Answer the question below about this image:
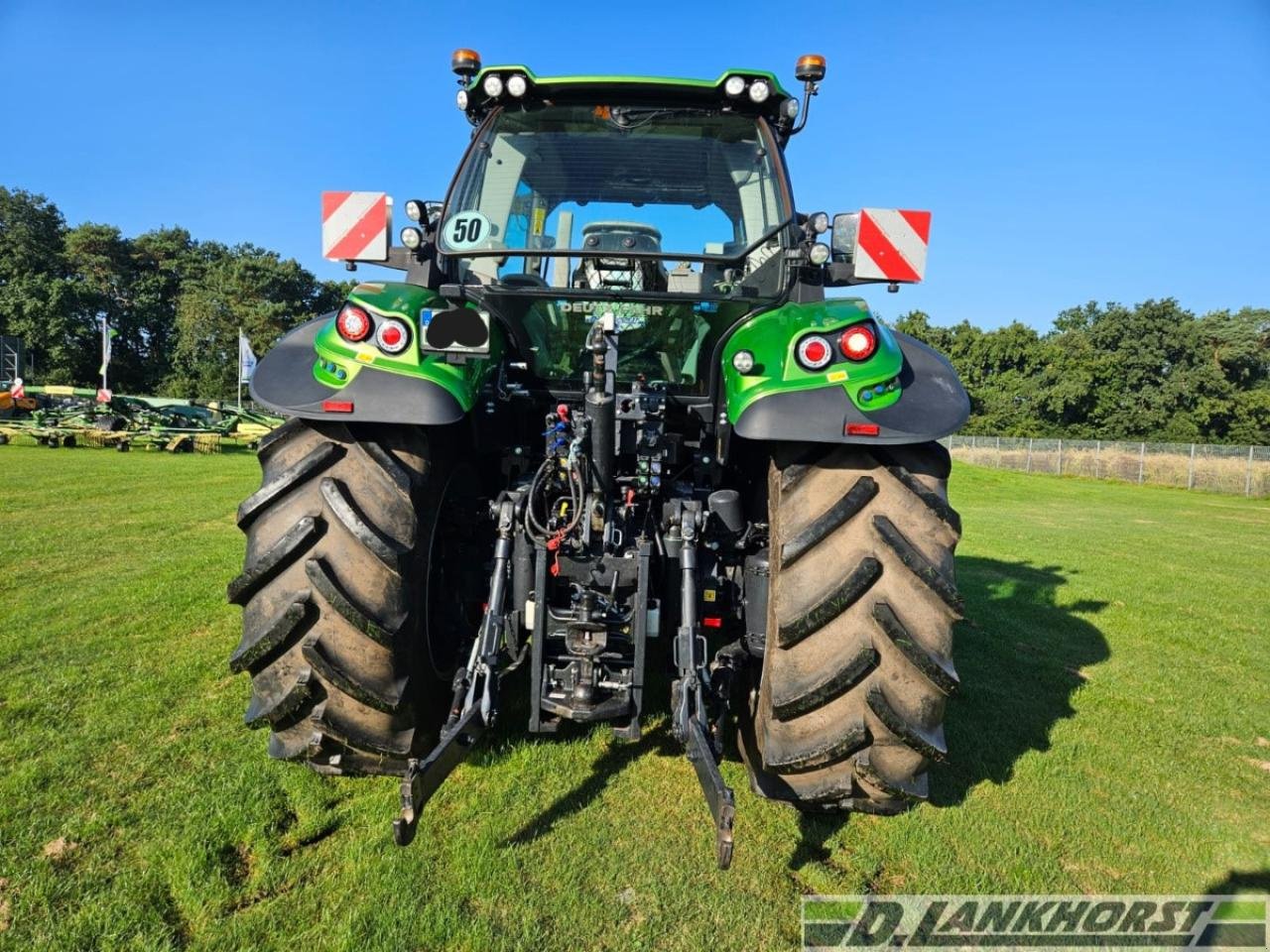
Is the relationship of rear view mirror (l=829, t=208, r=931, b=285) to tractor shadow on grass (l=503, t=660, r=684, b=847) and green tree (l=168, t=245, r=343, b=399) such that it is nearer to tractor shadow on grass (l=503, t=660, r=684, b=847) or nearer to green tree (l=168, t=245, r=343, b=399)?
tractor shadow on grass (l=503, t=660, r=684, b=847)

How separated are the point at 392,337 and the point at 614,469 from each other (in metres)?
0.94

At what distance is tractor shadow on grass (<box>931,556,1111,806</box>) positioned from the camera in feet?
11.3

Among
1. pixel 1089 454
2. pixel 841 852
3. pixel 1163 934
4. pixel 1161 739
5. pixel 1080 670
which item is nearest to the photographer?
pixel 1163 934

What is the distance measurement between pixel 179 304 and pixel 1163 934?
6514cm

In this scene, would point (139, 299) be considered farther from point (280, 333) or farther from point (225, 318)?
point (280, 333)

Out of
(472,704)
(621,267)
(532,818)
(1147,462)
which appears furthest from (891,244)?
(1147,462)

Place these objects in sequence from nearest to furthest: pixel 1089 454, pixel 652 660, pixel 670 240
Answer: pixel 670 240 → pixel 652 660 → pixel 1089 454

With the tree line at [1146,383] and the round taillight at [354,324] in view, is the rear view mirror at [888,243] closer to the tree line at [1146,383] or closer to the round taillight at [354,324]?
the round taillight at [354,324]

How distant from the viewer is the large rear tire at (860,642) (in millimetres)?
2406

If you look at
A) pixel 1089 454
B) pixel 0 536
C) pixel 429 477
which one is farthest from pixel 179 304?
pixel 429 477

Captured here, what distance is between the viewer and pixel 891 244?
2938mm

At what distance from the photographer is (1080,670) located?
5031 mm

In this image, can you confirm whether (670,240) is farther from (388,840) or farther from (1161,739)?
(1161,739)

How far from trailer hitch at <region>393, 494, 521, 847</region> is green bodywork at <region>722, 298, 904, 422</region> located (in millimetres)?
995
